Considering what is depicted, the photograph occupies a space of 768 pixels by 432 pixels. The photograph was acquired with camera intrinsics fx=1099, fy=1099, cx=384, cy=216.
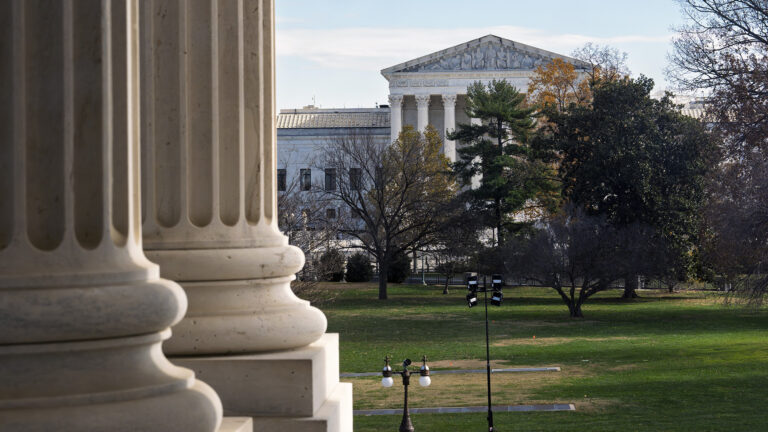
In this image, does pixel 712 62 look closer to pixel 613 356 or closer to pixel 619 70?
pixel 613 356

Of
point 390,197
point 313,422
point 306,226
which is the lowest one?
point 313,422

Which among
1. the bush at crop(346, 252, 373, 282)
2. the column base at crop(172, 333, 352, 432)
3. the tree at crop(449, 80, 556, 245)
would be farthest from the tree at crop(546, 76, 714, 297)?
the column base at crop(172, 333, 352, 432)

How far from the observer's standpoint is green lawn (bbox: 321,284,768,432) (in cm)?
2480

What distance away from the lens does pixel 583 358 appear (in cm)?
3584

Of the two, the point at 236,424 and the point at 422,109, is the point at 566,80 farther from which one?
the point at 236,424

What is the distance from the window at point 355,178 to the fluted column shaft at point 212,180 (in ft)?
194

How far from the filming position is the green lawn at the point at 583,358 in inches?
976

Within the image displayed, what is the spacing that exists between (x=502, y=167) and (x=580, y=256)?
18868 millimetres

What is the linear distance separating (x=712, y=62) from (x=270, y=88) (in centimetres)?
3573

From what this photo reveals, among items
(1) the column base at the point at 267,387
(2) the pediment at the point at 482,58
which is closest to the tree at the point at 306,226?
(1) the column base at the point at 267,387

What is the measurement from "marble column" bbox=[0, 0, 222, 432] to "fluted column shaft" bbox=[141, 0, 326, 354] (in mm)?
2052

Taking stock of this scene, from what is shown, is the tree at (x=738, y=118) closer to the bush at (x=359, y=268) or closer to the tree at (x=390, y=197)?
the tree at (x=390, y=197)

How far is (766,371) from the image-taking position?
32.4 metres

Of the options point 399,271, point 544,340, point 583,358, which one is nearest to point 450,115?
point 399,271
